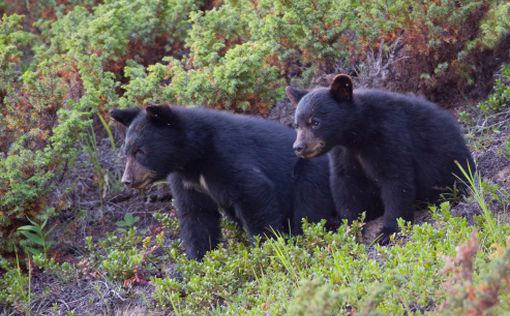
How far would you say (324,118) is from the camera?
664cm

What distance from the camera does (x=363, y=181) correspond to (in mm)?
6988

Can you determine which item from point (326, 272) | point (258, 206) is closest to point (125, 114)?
point (258, 206)

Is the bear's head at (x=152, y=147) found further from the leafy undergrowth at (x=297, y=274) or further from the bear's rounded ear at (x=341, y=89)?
the bear's rounded ear at (x=341, y=89)

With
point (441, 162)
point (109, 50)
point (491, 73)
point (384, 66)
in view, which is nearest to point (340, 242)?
point (441, 162)

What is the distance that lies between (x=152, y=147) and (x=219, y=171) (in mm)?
617

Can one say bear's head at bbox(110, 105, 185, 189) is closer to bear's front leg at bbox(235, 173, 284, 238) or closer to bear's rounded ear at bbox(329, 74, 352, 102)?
bear's front leg at bbox(235, 173, 284, 238)

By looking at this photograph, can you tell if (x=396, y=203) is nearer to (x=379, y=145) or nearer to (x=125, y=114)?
(x=379, y=145)

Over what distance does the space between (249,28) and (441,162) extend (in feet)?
9.70

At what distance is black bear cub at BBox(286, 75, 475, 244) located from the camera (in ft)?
21.7

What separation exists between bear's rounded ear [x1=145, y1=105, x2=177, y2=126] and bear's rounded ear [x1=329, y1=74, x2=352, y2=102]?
1.39m

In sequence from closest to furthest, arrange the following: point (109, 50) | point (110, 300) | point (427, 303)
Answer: point (427, 303) → point (110, 300) → point (109, 50)

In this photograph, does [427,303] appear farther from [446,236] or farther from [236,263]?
[236,263]


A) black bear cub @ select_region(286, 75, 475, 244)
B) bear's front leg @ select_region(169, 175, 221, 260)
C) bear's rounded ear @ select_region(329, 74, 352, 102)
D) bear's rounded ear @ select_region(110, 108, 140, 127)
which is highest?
bear's rounded ear @ select_region(329, 74, 352, 102)

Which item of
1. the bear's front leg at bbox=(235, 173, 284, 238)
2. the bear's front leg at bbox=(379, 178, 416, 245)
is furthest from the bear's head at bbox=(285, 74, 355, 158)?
the bear's front leg at bbox=(379, 178, 416, 245)
